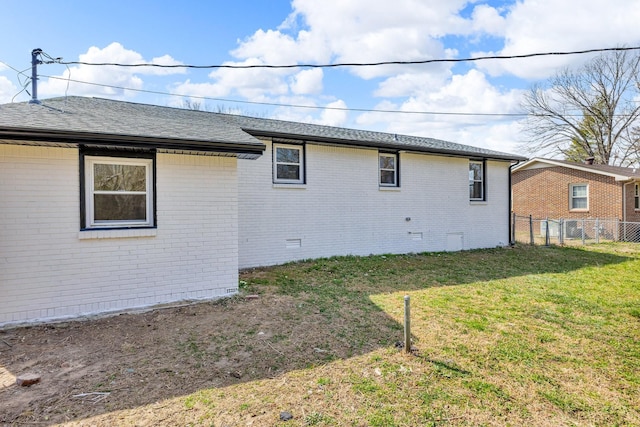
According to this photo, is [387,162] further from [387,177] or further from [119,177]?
[119,177]

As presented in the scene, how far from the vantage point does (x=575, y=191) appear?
1920cm

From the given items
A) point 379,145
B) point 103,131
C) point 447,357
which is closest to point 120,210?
point 103,131

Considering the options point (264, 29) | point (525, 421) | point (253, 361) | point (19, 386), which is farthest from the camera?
point (264, 29)

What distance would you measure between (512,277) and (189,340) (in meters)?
7.38

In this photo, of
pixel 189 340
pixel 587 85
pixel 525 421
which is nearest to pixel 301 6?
pixel 189 340

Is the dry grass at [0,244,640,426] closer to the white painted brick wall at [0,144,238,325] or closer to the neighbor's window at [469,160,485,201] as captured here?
the white painted brick wall at [0,144,238,325]

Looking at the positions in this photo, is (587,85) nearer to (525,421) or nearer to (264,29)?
(264,29)

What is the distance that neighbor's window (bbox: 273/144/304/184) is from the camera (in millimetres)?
9602

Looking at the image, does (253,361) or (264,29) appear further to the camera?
(264,29)

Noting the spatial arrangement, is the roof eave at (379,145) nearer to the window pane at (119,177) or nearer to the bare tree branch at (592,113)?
the window pane at (119,177)

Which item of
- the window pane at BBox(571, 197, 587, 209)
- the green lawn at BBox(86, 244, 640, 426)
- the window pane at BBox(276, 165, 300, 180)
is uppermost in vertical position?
the window pane at BBox(276, 165, 300, 180)

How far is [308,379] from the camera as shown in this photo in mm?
3691

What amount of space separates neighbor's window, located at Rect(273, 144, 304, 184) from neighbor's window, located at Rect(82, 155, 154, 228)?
3.92 metres

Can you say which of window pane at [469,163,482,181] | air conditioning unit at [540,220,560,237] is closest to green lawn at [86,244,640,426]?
window pane at [469,163,482,181]
